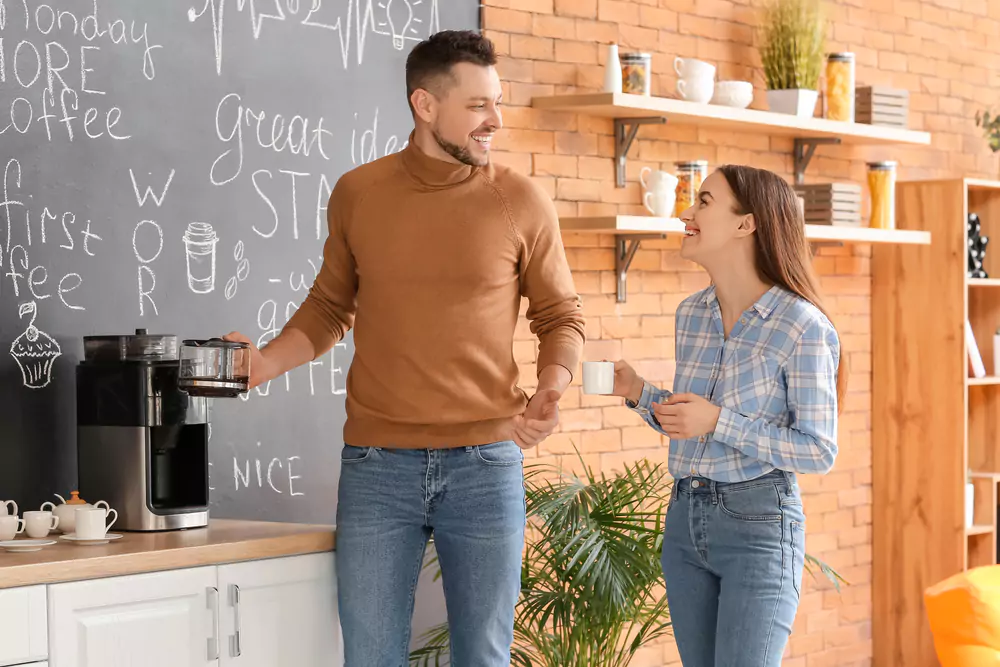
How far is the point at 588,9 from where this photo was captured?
4242 millimetres

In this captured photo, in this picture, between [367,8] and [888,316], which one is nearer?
[367,8]

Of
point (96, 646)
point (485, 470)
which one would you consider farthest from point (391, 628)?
point (96, 646)

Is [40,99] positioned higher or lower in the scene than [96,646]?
higher

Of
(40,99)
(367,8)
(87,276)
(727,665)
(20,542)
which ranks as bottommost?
(727,665)

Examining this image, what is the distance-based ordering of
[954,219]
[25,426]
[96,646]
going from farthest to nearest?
1. [954,219]
2. [25,426]
3. [96,646]

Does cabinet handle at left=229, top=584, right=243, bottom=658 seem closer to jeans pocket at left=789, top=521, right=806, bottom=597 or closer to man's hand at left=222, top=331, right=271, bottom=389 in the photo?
man's hand at left=222, top=331, right=271, bottom=389

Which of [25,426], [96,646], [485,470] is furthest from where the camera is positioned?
[25,426]

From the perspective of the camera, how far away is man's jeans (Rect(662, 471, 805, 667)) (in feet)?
8.13

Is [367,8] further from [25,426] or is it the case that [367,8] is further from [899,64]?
[899,64]

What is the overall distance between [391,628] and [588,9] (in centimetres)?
233

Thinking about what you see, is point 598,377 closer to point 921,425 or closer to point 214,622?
point 214,622

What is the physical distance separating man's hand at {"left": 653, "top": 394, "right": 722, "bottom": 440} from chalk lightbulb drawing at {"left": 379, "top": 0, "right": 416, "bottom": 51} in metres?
1.60

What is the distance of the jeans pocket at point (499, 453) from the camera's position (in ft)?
8.68

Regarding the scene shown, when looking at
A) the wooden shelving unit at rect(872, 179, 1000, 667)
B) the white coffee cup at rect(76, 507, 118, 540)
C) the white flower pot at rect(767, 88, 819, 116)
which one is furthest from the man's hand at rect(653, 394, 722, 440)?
the wooden shelving unit at rect(872, 179, 1000, 667)
